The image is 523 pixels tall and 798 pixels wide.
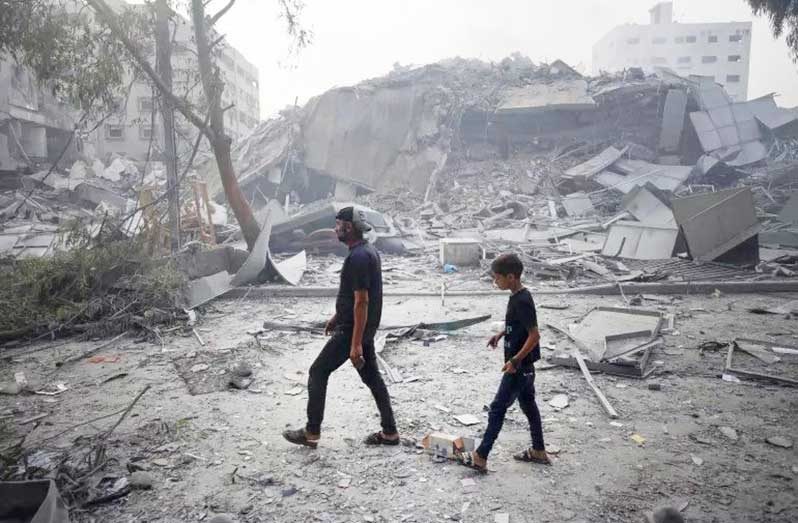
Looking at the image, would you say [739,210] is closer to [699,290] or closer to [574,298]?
[699,290]

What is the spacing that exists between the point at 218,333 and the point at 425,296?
3486mm

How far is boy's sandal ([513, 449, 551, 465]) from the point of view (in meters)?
3.36

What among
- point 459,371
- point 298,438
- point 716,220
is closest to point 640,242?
point 716,220

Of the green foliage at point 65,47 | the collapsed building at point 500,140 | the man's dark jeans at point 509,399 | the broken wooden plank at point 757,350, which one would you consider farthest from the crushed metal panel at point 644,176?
the man's dark jeans at point 509,399

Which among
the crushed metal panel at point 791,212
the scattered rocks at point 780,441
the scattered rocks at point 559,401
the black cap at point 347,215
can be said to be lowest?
the scattered rocks at point 780,441

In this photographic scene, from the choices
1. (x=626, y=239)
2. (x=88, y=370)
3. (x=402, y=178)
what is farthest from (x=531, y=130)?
(x=88, y=370)

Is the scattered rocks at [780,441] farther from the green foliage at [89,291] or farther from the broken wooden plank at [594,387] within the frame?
the green foliage at [89,291]

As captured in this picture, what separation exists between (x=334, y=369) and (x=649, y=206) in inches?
462

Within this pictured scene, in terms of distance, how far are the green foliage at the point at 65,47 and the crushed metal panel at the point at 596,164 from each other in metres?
15.2

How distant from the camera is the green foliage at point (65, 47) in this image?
7797mm

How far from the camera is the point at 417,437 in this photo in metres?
3.84

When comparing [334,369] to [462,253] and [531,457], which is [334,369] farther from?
[462,253]

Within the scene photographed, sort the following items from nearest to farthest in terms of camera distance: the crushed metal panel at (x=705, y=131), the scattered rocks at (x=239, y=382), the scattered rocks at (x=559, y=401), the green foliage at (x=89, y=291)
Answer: the scattered rocks at (x=559, y=401)
the scattered rocks at (x=239, y=382)
the green foliage at (x=89, y=291)
the crushed metal panel at (x=705, y=131)

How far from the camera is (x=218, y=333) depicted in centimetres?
663
